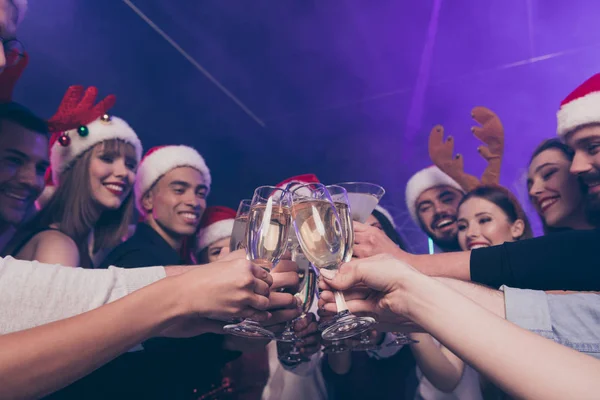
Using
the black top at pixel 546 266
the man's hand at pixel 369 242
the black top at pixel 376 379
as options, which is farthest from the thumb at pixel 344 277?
the black top at pixel 376 379

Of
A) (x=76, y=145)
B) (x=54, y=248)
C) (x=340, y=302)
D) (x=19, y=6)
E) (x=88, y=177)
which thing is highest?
(x=19, y=6)

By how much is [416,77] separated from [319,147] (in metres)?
1.47

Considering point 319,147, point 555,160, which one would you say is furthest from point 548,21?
point 319,147

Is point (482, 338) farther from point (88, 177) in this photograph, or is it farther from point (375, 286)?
point (88, 177)

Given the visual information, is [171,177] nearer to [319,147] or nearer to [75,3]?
[75,3]

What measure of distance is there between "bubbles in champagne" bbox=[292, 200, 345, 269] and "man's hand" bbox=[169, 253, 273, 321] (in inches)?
7.3

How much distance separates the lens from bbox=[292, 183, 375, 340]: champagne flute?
1.07 metres

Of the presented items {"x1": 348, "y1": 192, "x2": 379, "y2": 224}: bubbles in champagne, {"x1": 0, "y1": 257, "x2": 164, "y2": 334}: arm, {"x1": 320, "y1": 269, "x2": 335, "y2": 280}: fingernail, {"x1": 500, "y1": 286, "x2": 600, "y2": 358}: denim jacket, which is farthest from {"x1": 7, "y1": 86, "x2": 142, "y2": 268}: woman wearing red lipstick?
{"x1": 500, "y1": 286, "x2": 600, "y2": 358}: denim jacket

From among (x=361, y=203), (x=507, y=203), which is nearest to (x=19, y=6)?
(x=361, y=203)

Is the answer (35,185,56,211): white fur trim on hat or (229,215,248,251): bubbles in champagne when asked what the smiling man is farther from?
A: (35,185,56,211): white fur trim on hat

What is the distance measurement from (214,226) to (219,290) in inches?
83.0

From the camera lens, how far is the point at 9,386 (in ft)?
2.48

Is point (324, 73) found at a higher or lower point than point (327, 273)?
higher

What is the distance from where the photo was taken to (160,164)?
3.00m
